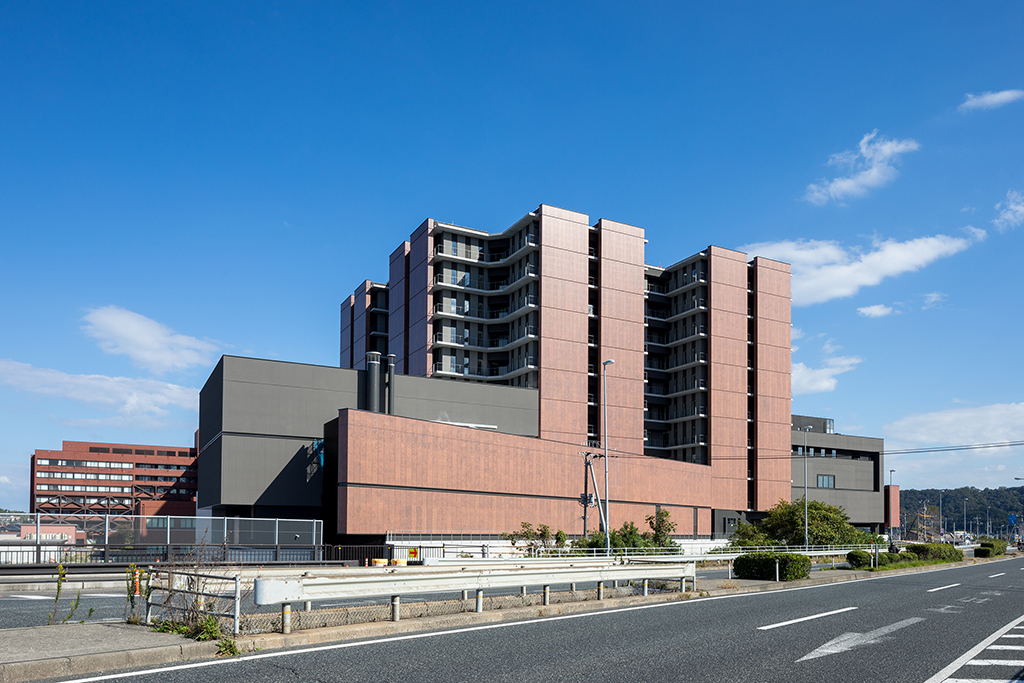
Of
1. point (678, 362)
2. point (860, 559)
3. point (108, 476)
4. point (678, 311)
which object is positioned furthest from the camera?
point (108, 476)

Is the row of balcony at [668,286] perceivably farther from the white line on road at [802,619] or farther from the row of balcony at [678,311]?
the white line on road at [802,619]

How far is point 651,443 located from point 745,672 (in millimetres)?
82721

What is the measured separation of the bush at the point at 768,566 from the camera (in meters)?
25.0

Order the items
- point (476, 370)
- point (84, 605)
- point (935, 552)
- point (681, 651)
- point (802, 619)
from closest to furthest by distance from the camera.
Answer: point (681, 651)
point (802, 619)
point (84, 605)
point (935, 552)
point (476, 370)

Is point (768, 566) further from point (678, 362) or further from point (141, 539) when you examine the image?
point (678, 362)

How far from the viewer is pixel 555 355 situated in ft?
242

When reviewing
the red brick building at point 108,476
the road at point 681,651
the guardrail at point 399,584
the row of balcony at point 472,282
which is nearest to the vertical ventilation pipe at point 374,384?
the row of balcony at point 472,282

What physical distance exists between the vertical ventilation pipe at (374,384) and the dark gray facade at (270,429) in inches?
11.1

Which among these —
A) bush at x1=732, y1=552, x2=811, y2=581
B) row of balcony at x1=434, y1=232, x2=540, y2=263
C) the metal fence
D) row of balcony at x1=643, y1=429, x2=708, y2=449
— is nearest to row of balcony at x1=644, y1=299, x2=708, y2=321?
row of balcony at x1=643, y1=429, x2=708, y2=449

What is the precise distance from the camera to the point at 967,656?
1079 centimetres

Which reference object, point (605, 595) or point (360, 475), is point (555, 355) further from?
point (605, 595)

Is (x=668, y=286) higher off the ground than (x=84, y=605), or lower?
higher

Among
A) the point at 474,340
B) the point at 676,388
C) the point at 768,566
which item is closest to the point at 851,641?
the point at 768,566

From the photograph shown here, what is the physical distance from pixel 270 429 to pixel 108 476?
3191 inches
